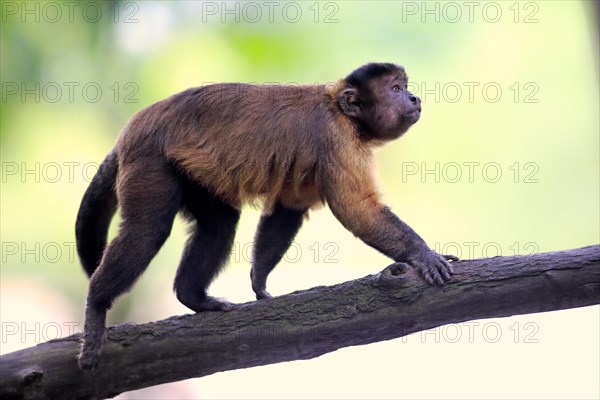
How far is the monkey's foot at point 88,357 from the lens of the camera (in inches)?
268

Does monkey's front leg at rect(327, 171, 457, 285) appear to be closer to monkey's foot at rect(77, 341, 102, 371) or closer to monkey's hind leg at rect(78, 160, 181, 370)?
monkey's hind leg at rect(78, 160, 181, 370)

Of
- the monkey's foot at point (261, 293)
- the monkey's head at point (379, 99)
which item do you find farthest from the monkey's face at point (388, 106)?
the monkey's foot at point (261, 293)

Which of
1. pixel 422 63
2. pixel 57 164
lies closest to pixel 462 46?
pixel 422 63

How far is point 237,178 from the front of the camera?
770 cm

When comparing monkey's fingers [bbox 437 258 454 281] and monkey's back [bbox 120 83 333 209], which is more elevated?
monkey's back [bbox 120 83 333 209]

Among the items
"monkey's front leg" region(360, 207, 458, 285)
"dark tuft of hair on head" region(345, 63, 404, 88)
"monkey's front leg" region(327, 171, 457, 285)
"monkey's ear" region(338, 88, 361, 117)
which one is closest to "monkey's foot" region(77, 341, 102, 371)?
"monkey's front leg" region(327, 171, 457, 285)

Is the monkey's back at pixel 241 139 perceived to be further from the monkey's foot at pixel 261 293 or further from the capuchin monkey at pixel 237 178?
the monkey's foot at pixel 261 293

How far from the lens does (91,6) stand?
503 inches

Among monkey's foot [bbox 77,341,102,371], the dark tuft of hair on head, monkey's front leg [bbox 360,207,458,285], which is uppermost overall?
the dark tuft of hair on head

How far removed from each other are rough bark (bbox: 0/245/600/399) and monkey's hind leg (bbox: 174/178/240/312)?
0.73m

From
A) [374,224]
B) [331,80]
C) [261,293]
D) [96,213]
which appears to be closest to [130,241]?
[96,213]

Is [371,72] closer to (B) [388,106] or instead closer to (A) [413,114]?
(B) [388,106]

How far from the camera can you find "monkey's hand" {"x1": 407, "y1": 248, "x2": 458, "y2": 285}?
666 centimetres

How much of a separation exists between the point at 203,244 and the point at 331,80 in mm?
5129
